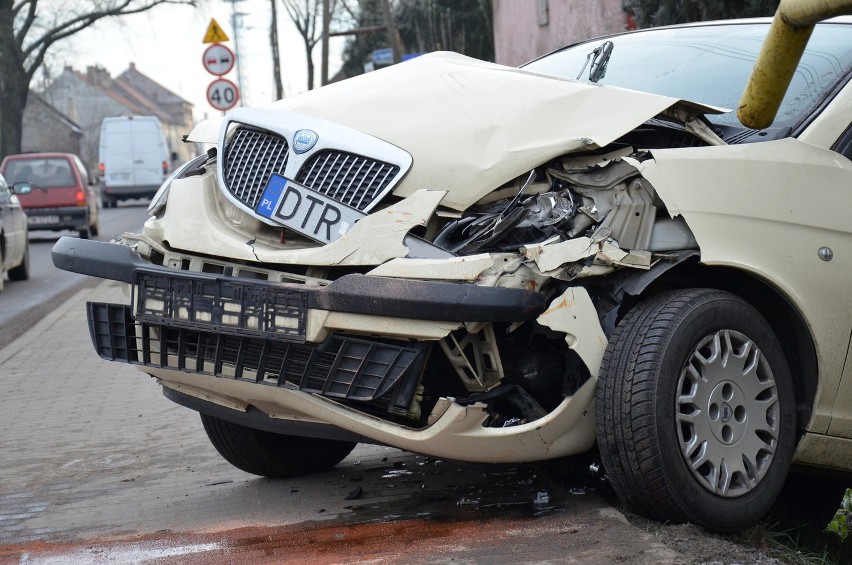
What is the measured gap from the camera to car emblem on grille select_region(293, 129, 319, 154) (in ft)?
12.8

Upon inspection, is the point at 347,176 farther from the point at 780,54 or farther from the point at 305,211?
the point at 780,54

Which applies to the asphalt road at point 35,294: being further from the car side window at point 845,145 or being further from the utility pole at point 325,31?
the utility pole at point 325,31

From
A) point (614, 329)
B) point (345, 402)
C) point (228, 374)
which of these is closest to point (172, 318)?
point (228, 374)

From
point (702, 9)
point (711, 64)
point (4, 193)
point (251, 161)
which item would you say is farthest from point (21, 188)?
point (711, 64)

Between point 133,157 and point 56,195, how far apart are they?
1417cm

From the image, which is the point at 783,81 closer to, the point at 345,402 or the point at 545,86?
the point at 545,86

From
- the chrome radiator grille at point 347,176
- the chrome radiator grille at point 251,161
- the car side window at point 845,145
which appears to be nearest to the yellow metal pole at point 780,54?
the car side window at point 845,145

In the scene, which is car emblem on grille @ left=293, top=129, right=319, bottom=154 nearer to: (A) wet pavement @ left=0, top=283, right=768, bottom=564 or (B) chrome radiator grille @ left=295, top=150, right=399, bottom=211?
(B) chrome radiator grille @ left=295, top=150, right=399, bottom=211

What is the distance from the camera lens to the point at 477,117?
3.95 m

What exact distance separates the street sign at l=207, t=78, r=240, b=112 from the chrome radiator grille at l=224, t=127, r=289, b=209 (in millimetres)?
15659

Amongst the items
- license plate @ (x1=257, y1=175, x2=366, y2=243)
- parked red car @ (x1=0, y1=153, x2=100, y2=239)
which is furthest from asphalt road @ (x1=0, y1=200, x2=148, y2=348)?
license plate @ (x1=257, y1=175, x2=366, y2=243)

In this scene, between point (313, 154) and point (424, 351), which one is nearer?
point (424, 351)

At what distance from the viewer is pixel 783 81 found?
360 cm

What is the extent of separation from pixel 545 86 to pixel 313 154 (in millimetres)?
879
